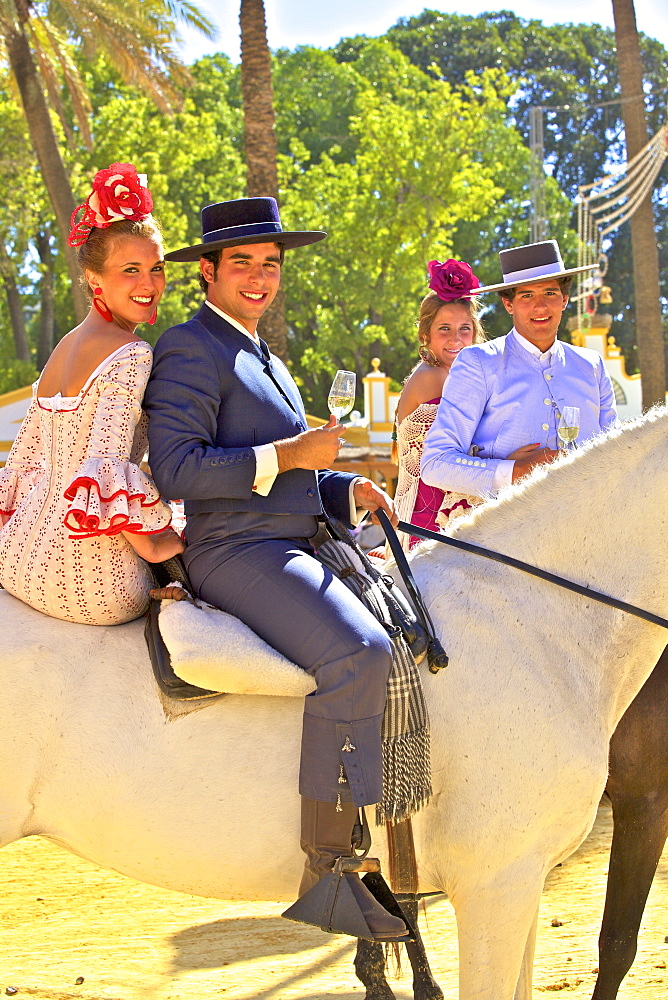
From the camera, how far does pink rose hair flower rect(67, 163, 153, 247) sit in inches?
127

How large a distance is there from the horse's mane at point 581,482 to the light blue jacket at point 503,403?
31.8 inches

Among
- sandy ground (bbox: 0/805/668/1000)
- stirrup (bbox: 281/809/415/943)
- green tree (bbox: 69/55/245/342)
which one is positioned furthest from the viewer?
green tree (bbox: 69/55/245/342)

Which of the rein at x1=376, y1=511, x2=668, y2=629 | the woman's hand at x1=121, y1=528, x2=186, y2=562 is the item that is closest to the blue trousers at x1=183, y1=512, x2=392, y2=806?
the woman's hand at x1=121, y1=528, x2=186, y2=562

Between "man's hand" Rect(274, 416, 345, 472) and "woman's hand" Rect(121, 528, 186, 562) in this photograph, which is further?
"woman's hand" Rect(121, 528, 186, 562)

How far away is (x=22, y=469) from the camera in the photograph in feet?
11.1

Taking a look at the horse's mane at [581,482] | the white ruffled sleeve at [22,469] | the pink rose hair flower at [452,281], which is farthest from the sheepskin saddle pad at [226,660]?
the pink rose hair flower at [452,281]

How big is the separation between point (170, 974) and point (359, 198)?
2666 cm

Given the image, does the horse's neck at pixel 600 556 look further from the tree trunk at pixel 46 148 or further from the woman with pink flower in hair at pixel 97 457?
the tree trunk at pixel 46 148

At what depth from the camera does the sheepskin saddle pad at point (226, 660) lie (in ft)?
9.63

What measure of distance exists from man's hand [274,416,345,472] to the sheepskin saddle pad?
544 millimetres

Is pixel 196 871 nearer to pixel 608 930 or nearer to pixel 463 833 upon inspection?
pixel 463 833

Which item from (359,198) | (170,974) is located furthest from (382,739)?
(359,198)

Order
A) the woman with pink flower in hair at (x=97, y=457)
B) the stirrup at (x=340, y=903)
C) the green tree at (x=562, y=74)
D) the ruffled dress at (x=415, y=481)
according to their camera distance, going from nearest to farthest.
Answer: the stirrup at (x=340, y=903)
the woman with pink flower in hair at (x=97, y=457)
the ruffled dress at (x=415, y=481)
the green tree at (x=562, y=74)

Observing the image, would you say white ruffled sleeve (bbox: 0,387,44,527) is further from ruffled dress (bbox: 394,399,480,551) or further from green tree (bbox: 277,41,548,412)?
green tree (bbox: 277,41,548,412)
